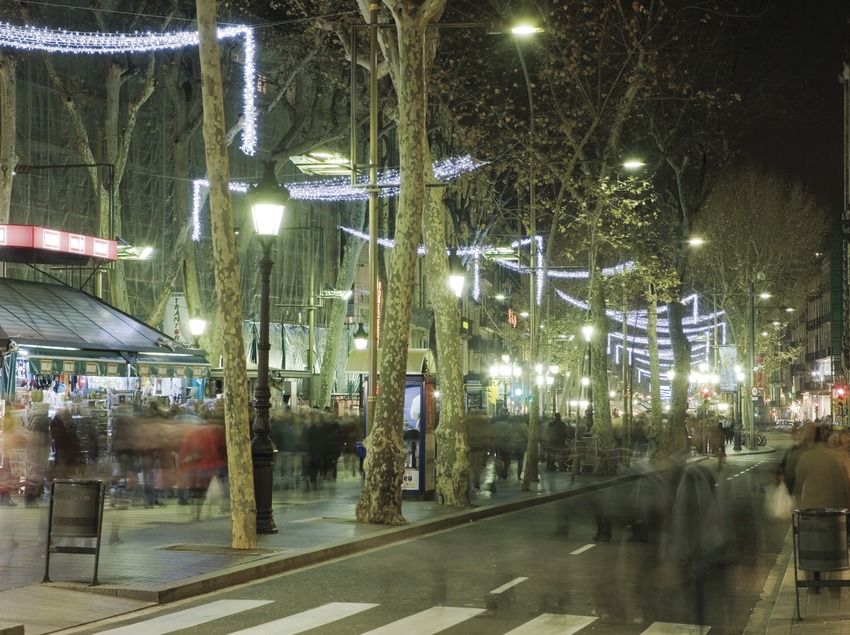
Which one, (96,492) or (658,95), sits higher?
(658,95)

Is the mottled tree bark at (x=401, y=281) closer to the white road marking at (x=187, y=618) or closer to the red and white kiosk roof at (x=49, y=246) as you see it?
the white road marking at (x=187, y=618)

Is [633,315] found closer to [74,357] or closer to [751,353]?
[751,353]

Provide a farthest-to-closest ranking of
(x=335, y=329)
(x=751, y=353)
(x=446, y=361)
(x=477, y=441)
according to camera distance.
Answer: (x=751, y=353)
(x=335, y=329)
(x=477, y=441)
(x=446, y=361)

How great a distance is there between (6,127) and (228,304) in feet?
45.8

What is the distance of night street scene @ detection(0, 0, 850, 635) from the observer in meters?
12.5

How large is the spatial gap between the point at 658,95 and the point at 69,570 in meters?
28.0

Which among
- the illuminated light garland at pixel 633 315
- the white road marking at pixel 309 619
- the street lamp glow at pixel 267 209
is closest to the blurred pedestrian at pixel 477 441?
the street lamp glow at pixel 267 209

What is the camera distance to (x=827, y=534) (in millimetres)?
11336

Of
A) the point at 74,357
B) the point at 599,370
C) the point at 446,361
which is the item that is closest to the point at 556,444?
the point at 599,370

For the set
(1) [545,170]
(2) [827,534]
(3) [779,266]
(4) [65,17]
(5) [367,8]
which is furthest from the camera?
(3) [779,266]

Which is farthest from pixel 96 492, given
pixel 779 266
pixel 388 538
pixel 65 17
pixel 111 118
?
pixel 779 266

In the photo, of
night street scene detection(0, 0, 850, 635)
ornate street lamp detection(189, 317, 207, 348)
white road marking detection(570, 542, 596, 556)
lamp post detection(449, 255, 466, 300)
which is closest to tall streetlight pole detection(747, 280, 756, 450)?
night street scene detection(0, 0, 850, 635)

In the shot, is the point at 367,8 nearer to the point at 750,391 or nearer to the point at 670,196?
the point at 670,196

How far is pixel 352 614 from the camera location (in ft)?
38.3
